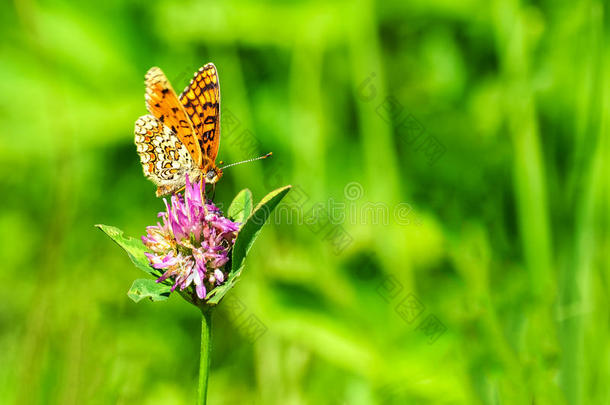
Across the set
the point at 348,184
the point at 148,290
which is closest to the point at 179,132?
the point at 148,290

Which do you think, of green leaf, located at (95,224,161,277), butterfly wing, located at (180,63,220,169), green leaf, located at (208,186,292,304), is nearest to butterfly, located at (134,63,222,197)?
butterfly wing, located at (180,63,220,169)

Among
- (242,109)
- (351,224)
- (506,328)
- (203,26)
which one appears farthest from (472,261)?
(203,26)

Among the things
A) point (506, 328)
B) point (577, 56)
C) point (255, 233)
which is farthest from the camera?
point (577, 56)

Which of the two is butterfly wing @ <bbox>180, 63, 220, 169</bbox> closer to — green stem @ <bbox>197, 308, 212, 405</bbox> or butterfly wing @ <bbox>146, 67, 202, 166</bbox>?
butterfly wing @ <bbox>146, 67, 202, 166</bbox>

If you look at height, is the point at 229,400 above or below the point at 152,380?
below

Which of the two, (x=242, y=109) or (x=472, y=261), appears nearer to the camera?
(x=472, y=261)

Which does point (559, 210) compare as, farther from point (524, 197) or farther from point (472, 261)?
point (472, 261)

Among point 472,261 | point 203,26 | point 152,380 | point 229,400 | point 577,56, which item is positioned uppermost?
point 203,26
